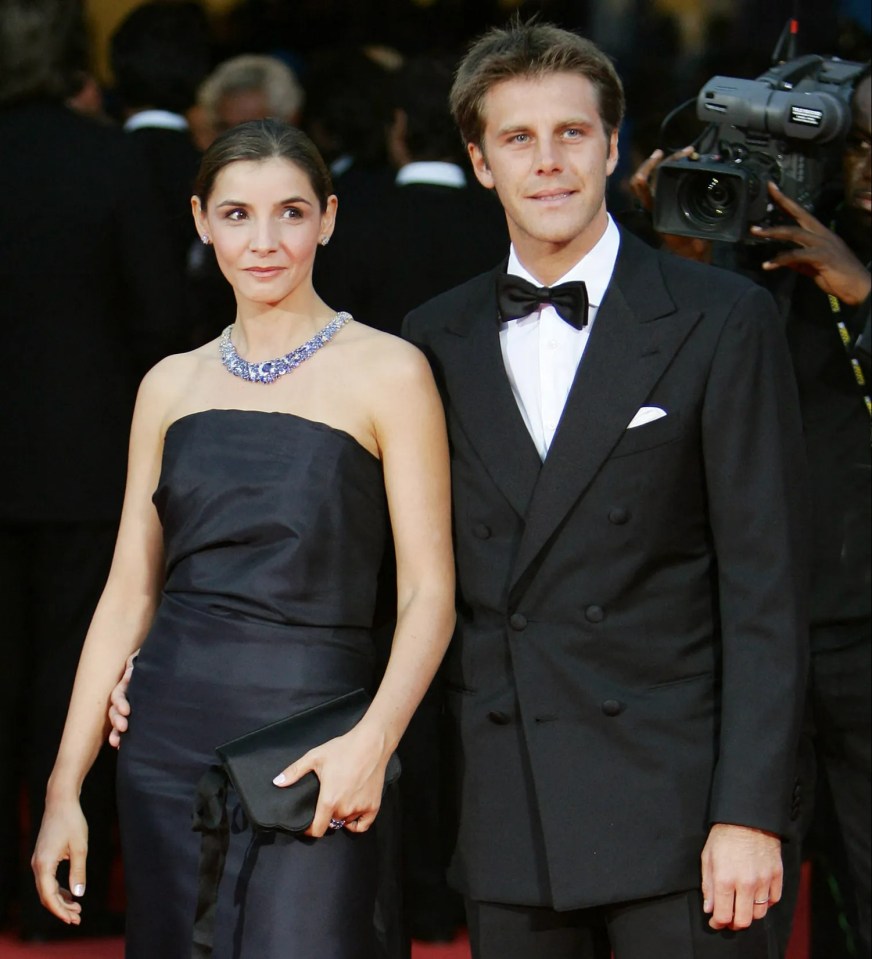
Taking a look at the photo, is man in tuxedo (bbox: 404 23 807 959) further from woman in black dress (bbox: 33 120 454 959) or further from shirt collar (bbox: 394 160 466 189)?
shirt collar (bbox: 394 160 466 189)

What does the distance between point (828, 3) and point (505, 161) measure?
3.31 m

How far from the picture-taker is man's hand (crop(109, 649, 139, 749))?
2.39 meters

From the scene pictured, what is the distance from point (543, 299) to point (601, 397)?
0.59 ft

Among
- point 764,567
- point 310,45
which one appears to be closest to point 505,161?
point 764,567

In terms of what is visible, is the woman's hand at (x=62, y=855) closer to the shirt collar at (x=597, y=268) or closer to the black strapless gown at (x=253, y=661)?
the black strapless gown at (x=253, y=661)

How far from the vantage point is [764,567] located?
7.31 ft

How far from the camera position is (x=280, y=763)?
2.20 meters

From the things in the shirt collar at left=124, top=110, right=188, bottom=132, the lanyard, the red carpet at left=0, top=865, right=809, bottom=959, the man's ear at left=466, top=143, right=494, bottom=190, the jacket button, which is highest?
the shirt collar at left=124, top=110, right=188, bottom=132

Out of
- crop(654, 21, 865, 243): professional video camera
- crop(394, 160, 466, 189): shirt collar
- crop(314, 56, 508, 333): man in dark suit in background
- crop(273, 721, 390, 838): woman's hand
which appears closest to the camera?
crop(273, 721, 390, 838): woman's hand

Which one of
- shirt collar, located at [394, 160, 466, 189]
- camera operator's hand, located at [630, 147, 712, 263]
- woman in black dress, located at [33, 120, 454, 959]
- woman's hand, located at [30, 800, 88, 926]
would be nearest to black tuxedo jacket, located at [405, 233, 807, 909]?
woman in black dress, located at [33, 120, 454, 959]

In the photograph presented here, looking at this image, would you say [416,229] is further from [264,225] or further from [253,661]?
[253,661]

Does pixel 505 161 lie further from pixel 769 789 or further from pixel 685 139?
pixel 685 139

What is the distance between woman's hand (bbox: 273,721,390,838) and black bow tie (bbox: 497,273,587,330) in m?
0.61

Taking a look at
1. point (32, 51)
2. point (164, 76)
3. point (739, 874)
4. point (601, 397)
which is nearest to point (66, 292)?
point (32, 51)
